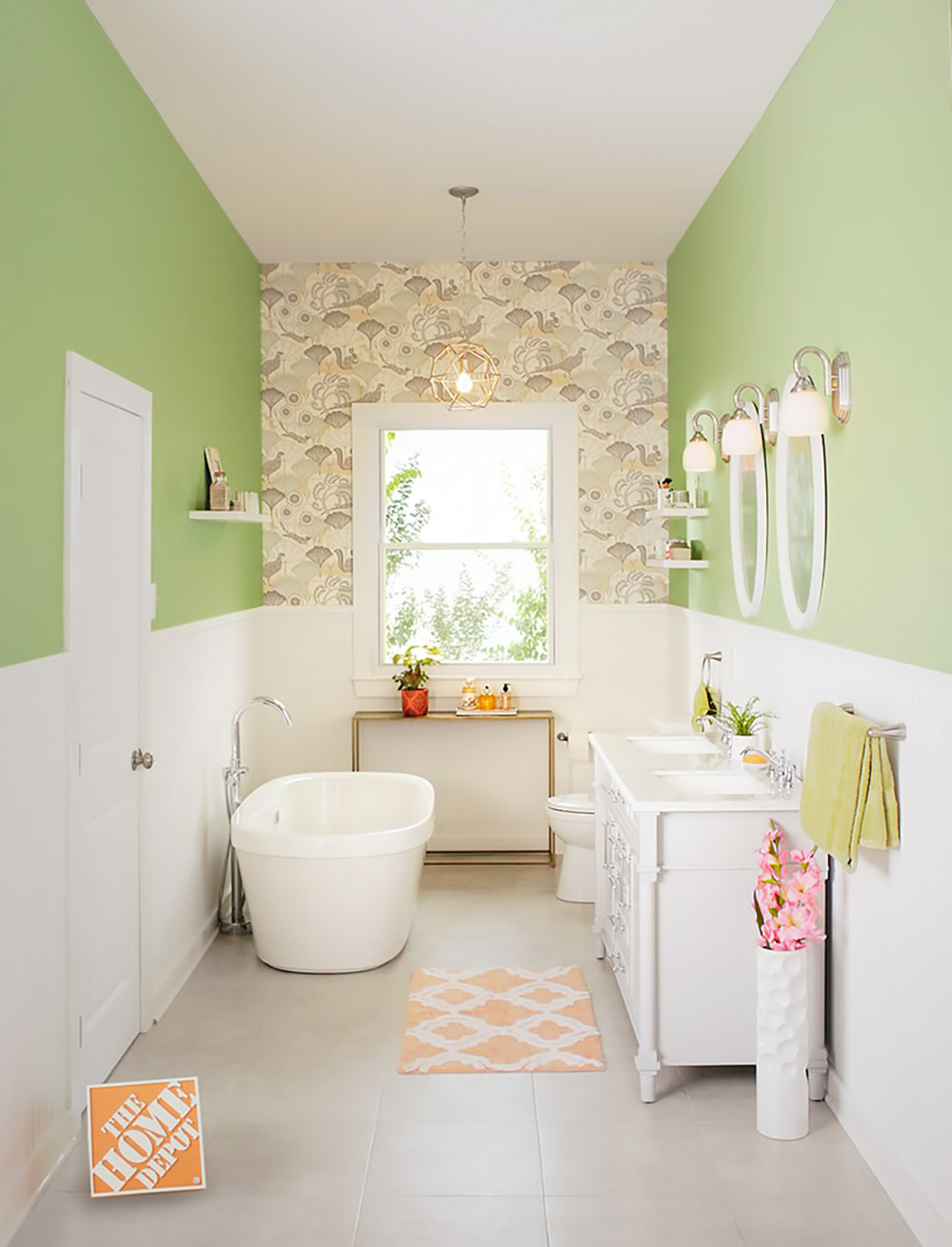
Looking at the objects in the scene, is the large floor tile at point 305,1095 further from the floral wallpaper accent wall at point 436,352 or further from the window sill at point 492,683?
the floral wallpaper accent wall at point 436,352

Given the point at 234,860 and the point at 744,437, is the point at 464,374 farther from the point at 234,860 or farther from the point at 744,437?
the point at 234,860

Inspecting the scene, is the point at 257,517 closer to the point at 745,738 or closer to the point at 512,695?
the point at 512,695

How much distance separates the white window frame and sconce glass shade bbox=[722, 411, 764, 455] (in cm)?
191

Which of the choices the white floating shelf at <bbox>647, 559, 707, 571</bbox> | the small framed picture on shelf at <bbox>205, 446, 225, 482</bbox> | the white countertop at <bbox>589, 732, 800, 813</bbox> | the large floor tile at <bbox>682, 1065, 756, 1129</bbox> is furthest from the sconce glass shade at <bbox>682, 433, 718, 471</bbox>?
the large floor tile at <bbox>682, 1065, 756, 1129</bbox>

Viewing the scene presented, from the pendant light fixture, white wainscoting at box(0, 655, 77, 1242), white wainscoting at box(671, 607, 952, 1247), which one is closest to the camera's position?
white wainscoting at box(671, 607, 952, 1247)

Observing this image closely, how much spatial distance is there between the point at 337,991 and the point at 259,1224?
54.9 inches

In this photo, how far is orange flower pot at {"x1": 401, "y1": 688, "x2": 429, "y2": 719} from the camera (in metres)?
5.48

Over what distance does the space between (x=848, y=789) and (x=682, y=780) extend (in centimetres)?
106

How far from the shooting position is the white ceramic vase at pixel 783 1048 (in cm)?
283

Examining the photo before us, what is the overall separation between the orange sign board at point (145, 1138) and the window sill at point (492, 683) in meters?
3.17

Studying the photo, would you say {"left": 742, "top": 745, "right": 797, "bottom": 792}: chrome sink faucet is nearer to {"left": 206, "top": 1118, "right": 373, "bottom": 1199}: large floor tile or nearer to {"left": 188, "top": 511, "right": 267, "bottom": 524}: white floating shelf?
{"left": 206, "top": 1118, "right": 373, "bottom": 1199}: large floor tile

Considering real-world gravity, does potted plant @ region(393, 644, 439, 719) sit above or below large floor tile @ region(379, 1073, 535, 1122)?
above

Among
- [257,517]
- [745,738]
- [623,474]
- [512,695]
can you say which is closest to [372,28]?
[257,517]

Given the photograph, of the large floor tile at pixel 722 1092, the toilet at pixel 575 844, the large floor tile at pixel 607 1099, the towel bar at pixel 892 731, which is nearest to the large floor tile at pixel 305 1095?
the large floor tile at pixel 607 1099
